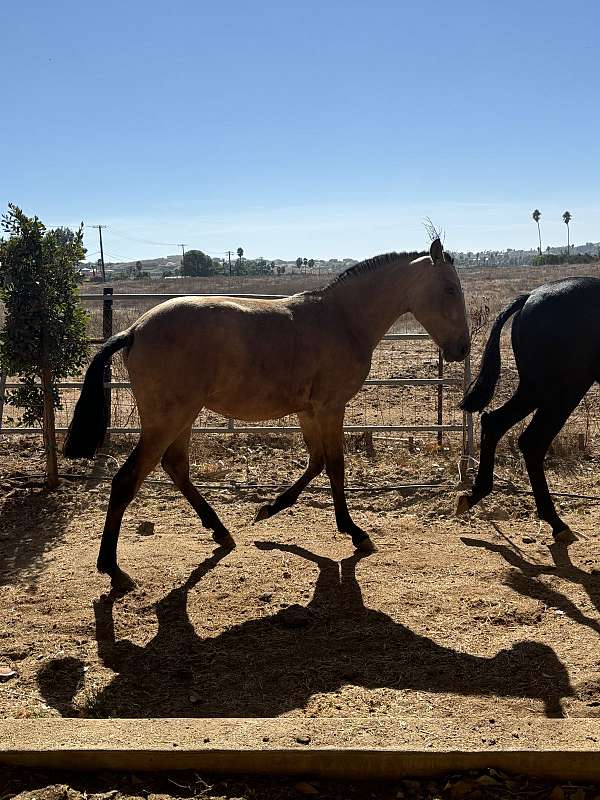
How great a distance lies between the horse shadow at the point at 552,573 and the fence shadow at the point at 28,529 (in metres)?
3.27

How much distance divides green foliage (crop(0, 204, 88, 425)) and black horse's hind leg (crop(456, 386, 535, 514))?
387 cm

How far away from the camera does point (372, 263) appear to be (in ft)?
18.3

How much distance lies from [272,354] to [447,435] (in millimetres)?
4216

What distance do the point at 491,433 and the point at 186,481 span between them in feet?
7.90

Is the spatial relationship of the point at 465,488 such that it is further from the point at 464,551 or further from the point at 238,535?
the point at 238,535

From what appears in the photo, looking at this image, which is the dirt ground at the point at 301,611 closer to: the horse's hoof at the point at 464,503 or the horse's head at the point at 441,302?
the horse's hoof at the point at 464,503

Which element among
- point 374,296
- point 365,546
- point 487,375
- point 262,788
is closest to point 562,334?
point 487,375

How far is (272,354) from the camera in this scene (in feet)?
16.2

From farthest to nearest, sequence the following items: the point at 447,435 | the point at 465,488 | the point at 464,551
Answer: the point at 447,435 < the point at 465,488 < the point at 464,551

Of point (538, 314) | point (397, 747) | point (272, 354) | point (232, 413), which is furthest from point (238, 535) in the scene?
point (397, 747)

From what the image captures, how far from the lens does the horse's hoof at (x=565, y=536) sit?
213 inches

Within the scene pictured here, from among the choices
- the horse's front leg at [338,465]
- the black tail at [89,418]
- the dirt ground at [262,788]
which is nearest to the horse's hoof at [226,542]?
the horse's front leg at [338,465]

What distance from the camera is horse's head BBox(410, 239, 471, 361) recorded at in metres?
5.36

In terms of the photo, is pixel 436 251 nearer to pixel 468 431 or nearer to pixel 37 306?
pixel 468 431
